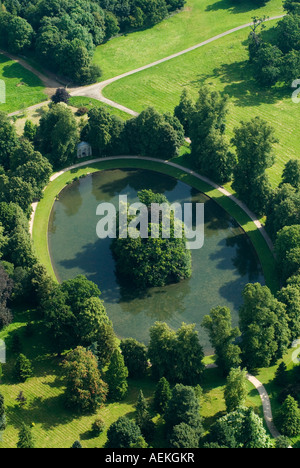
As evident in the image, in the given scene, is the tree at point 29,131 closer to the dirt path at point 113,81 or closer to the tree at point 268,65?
the dirt path at point 113,81

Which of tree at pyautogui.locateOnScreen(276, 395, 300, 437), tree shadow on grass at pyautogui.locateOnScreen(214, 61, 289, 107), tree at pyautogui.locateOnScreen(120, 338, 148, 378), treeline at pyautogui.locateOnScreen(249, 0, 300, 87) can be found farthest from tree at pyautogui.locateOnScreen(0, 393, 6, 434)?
treeline at pyautogui.locateOnScreen(249, 0, 300, 87)

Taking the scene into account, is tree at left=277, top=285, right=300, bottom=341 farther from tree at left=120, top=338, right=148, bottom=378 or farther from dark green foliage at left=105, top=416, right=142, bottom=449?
dark green foliage at left=105, top=416, right=142, bottom=449

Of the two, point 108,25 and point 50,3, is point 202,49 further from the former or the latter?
point 50,3

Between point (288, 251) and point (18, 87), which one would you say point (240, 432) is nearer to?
point (288, 251)

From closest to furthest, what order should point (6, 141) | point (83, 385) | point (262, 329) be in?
point (83, 385) → point (262, 329) → point (6, 141)

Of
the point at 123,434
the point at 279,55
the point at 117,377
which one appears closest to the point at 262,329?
the point at 117,377

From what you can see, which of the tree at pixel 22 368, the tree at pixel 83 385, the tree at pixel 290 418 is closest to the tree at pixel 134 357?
the tree at pixel 83 385
